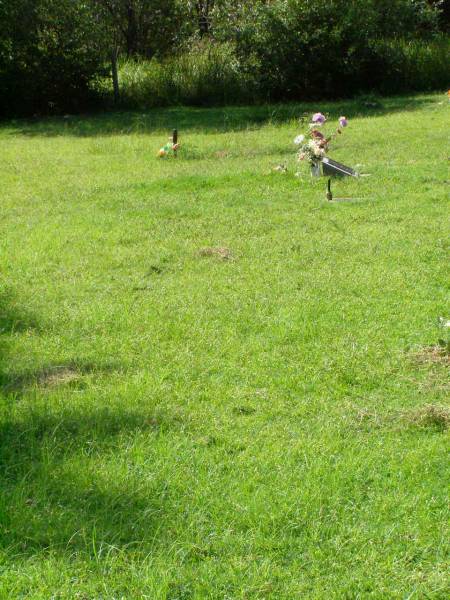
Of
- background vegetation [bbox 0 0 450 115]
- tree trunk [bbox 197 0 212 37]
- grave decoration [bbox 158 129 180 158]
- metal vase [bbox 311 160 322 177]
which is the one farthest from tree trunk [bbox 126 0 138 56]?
metal vase [bbox 311 160 322 177]

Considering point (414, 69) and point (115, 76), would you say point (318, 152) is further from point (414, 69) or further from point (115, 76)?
point (414, 69)

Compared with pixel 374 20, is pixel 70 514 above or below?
below

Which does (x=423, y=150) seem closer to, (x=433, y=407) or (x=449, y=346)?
(x=449, y=346)

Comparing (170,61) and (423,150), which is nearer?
(423,150)

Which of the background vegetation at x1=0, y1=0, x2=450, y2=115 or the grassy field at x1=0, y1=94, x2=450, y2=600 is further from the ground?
the background vegetation at x1=0, y1=0, x2=450, y2=115

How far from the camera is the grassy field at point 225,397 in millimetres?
2633

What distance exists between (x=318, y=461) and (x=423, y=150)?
26.0ft

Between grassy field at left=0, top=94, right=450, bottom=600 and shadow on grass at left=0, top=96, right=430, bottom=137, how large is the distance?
19.5 ft

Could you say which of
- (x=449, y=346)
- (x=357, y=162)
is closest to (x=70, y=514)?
(x=449, y=346)

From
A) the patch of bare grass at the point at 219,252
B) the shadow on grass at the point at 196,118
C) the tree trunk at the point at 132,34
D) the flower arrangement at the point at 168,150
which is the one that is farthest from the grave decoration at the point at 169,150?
the tree trunk at the point at 132,34

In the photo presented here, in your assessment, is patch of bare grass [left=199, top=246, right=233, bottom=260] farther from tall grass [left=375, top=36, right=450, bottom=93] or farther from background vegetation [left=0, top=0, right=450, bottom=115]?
tall grass [left=375, top=36, right=450, bottom=93]

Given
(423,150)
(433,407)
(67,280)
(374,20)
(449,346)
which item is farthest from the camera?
(374,20)

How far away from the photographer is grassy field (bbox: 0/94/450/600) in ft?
8.64

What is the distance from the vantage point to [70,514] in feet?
9.27
